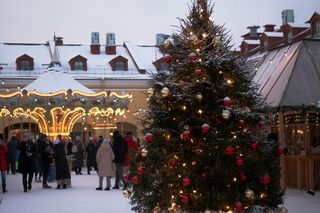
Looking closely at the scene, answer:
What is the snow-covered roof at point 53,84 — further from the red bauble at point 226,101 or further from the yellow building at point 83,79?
the red bauble at point 226,101

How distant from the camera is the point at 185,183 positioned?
8.74 m

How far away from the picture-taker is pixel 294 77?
15.8 meters

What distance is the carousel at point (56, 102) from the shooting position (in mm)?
27844

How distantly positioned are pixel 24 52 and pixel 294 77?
34.5m

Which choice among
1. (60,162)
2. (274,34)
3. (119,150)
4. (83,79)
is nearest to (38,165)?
(60,162)

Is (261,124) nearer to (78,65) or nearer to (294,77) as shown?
(294,77)

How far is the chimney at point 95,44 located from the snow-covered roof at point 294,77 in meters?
31.7

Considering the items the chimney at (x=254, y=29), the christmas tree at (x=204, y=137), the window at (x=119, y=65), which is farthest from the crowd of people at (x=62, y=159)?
the chimney at (x=254, y=29)

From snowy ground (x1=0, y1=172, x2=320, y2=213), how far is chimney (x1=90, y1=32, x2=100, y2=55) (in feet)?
102

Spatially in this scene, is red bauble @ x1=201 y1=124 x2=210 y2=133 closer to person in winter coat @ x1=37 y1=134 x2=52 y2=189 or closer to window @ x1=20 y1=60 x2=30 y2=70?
person in winter coat @ x1=37 y1=134 x2=52 y2=189

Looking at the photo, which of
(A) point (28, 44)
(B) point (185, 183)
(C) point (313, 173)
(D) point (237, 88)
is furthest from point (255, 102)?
(A) point (28, 44)

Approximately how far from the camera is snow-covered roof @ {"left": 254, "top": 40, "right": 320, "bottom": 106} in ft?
49.8

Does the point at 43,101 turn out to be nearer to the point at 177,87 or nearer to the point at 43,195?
the point at 43,195

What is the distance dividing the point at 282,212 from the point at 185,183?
1.90 metres
